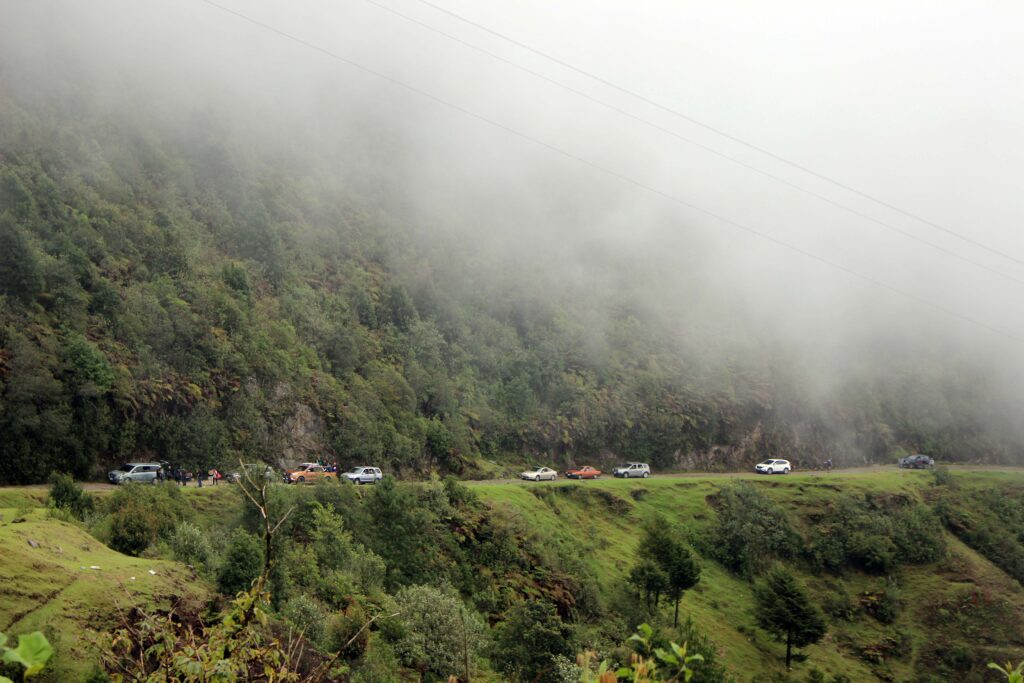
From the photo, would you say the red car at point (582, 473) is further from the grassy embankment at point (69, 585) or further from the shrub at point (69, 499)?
the grassy embankment at point (69, 585)

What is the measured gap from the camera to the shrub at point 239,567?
2042 cm

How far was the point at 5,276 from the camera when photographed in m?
39.2

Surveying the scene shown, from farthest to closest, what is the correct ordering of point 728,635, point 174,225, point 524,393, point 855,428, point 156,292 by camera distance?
point 855,428
point 524,393
point 174,225
point 156,292
point 728,635

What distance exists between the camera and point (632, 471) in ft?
197

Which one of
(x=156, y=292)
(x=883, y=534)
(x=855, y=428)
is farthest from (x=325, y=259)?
(x=855, y=428)

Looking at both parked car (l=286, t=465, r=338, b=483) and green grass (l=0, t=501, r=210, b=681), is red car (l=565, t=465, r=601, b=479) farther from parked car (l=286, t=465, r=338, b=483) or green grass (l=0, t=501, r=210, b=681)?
green grass (l=0, t=501, r=210, b=681)

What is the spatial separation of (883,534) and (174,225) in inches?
2438

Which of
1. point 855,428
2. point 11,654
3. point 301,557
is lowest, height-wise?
point 855,428

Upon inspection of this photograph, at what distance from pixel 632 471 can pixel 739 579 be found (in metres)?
13.1

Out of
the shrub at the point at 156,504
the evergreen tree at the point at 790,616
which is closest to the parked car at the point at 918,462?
the evergreen tree at the point at 790,616

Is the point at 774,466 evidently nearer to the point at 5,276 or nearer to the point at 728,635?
the point at 728,635

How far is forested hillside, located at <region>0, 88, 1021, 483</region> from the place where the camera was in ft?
133

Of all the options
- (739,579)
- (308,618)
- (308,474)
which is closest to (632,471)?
(739,579)

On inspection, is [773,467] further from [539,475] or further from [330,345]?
[330,345]
